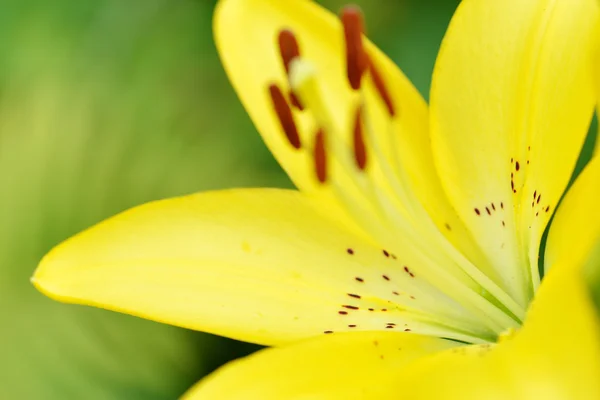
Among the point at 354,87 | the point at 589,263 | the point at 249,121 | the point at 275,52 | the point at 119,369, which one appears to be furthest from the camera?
the point at 249,121

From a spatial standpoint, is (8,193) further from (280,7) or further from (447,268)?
(447,268)

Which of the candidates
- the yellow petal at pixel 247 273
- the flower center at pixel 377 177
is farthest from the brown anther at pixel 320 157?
the yellow petal at pixel 247 273

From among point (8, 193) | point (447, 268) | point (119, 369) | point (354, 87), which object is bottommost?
point (119, 369)

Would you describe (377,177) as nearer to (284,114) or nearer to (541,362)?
(284,114)

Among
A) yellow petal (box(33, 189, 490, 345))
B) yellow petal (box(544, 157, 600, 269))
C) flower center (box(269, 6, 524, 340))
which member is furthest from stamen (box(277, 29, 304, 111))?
yellow petal (box(544, 157, 600, 269))

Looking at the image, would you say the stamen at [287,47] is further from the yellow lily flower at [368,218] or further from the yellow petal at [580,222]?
the yellow petal at [580,222]

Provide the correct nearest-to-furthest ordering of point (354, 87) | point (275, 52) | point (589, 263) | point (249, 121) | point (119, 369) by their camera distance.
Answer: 1. point (589, 263)
2. point (354, 87)
3. point (275, 52)
4. point (119, 369)
5. point (249, 121)

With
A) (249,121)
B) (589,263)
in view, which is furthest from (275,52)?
(249,121)
